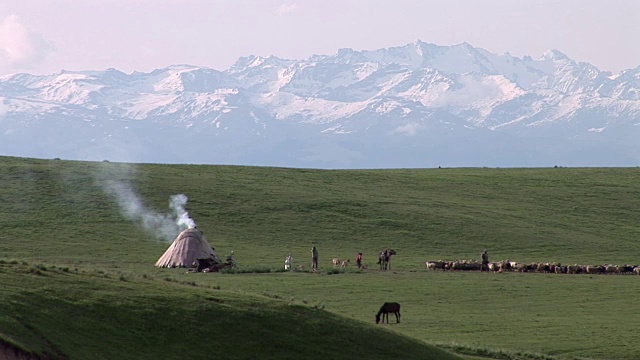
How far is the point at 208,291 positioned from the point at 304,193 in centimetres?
7121

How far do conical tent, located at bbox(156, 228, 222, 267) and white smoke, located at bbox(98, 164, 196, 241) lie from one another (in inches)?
417

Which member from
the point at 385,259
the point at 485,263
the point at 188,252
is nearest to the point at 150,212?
the point at 188,252

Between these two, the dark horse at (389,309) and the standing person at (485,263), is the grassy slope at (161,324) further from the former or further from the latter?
the standing person at (485,263)

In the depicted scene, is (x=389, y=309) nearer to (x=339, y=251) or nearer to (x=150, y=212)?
(x=339, y=251)

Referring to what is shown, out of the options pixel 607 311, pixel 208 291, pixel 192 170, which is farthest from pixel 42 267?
pixel 192 170

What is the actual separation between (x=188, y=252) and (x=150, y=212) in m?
23.3

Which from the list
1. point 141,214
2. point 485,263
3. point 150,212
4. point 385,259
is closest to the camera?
point 385,259

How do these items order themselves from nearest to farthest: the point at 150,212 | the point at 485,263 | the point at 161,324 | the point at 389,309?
the point at 161,324 < the point at 389,309 < the point at 485,263 < the point at 150,212

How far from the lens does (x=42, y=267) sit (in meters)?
34.3

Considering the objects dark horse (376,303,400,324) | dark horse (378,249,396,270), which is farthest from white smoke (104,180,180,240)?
dark horse (376,303,400,324)

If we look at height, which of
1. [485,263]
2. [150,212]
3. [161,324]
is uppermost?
[150,212]

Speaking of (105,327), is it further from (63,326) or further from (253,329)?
(253,329)

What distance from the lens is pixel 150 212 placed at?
9475cm

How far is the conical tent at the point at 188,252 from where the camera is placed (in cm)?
7150
